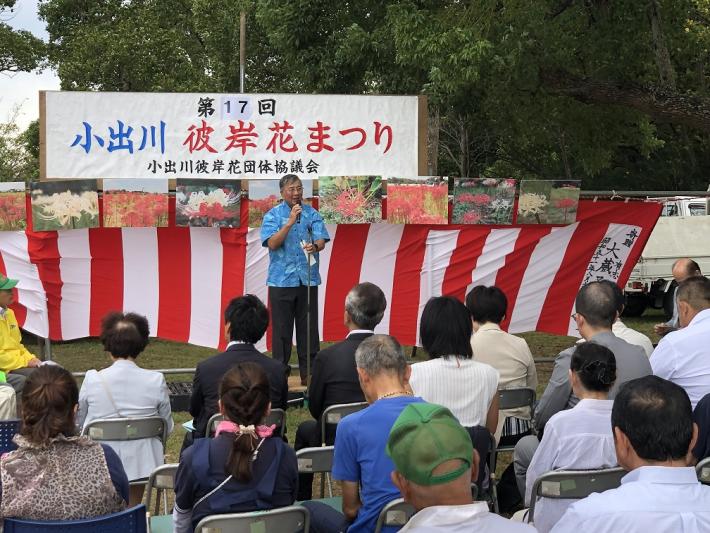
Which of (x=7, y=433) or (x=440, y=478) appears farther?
(x=7, y=433)

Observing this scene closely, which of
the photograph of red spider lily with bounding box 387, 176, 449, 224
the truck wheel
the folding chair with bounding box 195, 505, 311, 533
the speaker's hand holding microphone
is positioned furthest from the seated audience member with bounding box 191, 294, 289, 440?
the truck wheel

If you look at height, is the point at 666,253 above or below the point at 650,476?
above

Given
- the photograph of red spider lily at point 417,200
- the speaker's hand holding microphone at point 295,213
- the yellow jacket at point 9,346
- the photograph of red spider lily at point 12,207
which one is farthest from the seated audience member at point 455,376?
the photograph of red spider lily at point 12,207

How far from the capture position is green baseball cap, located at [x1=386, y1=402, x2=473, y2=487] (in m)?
1.99

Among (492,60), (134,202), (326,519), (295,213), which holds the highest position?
(492,60)

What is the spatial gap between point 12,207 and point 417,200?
337 centimetres

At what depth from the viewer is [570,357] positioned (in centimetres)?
400

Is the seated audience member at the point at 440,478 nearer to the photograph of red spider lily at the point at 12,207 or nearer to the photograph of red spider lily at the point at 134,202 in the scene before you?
the photograph of red spider lily at the point at 134,202

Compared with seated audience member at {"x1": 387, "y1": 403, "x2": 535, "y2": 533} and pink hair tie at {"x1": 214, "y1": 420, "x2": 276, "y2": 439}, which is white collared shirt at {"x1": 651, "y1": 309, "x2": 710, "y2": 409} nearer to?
pink hair tie at {"x1": 214, "y1": 420, "x2": 276, "y2": 439}

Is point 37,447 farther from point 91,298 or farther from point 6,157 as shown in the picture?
point 6,157

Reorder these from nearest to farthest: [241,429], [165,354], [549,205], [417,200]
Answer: [241,429]
[417,200]
[549,205]
[165,354]

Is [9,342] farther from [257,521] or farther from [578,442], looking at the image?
[578,442]

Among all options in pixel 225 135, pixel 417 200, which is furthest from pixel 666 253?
pixel 225 135

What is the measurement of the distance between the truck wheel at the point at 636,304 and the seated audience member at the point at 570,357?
10.8 m
